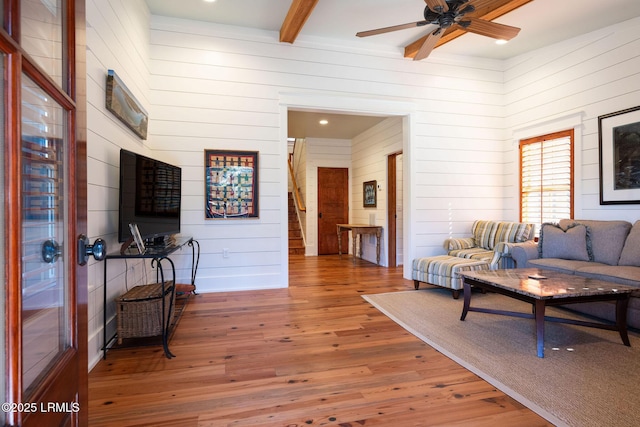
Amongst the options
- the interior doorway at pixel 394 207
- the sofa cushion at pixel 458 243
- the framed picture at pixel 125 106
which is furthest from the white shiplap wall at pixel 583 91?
the framed picture at pixel 125 106

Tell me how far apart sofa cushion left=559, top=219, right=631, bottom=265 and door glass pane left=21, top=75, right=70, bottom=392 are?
466cm

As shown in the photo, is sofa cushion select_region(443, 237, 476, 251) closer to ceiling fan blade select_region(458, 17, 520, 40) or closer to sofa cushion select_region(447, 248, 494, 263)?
sofa cushion select_region(447, 248, 494, 263)

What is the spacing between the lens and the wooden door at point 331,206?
26.8ft

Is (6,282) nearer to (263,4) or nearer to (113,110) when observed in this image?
(113,110)

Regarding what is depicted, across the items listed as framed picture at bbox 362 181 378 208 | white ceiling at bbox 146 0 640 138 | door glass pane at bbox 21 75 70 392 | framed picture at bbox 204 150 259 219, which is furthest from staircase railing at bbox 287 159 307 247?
door glass pane at bbox 21 75 70 392

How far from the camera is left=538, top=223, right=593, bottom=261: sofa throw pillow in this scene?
3.76m

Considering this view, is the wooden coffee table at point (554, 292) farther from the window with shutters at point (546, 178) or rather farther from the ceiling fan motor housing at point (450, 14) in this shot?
the ceiling fan motor housing at point (450, 14)

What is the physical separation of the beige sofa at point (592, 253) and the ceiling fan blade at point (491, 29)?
2.33 meters

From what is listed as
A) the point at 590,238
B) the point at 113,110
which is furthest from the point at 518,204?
the point at 113,110

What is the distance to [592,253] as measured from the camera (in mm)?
3713

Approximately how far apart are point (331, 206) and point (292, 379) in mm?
6259

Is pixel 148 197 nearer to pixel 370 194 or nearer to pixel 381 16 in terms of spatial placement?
pixel 381 16

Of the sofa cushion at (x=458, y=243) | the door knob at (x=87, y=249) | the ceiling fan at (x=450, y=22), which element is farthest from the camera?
the sofa cushion at (x=458, y=243)

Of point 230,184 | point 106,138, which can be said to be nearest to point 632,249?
point 230,184
